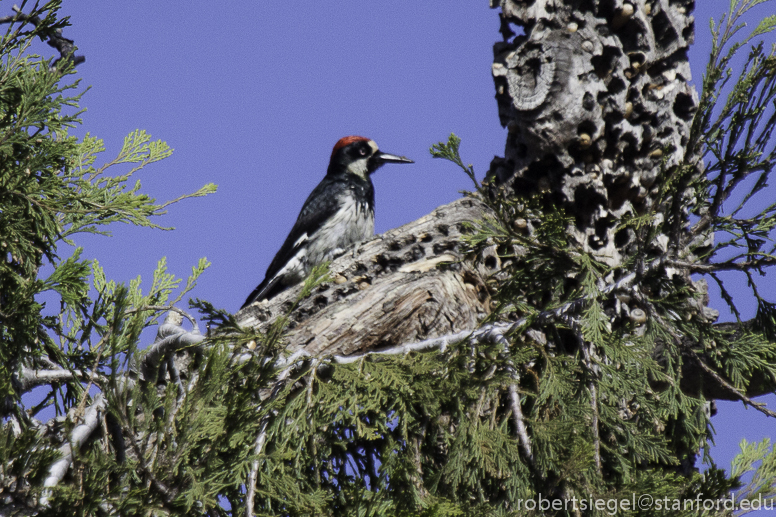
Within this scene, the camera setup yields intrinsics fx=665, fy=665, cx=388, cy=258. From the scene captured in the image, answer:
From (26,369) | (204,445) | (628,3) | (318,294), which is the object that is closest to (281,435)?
(204,445)

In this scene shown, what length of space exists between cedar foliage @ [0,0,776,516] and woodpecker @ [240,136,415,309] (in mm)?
2838

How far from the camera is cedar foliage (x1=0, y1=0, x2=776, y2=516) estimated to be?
5.92 ft

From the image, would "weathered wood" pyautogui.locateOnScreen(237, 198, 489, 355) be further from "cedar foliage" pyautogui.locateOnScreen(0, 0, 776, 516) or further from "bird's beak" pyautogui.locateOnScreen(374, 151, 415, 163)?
"bird's beak" pyautogui.locateOnScreen(374, 151, 415, 163)

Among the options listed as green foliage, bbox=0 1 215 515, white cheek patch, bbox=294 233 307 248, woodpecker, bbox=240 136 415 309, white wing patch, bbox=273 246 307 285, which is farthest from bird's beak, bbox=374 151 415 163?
green foliage, bbox=0 1 215 515

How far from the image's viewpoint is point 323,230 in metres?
5.75

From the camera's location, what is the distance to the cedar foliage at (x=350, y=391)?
1805 millimetres

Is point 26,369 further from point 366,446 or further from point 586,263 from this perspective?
point 586,263

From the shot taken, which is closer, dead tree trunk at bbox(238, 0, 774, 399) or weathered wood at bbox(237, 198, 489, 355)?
weathered wood at bbox(237, 198, 489, 355)

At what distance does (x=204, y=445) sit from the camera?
2037mm

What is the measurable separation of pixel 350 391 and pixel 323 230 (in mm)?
3642

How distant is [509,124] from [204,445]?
2783 millimetres

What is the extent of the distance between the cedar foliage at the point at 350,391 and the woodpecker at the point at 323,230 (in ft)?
9.31

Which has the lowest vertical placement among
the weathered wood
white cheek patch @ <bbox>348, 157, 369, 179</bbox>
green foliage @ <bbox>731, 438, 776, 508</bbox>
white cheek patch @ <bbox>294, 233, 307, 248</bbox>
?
green foliage @ <bbox>731, 438, 776, 508</bbox>

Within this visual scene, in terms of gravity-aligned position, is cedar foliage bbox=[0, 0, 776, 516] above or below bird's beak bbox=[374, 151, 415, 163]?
below
